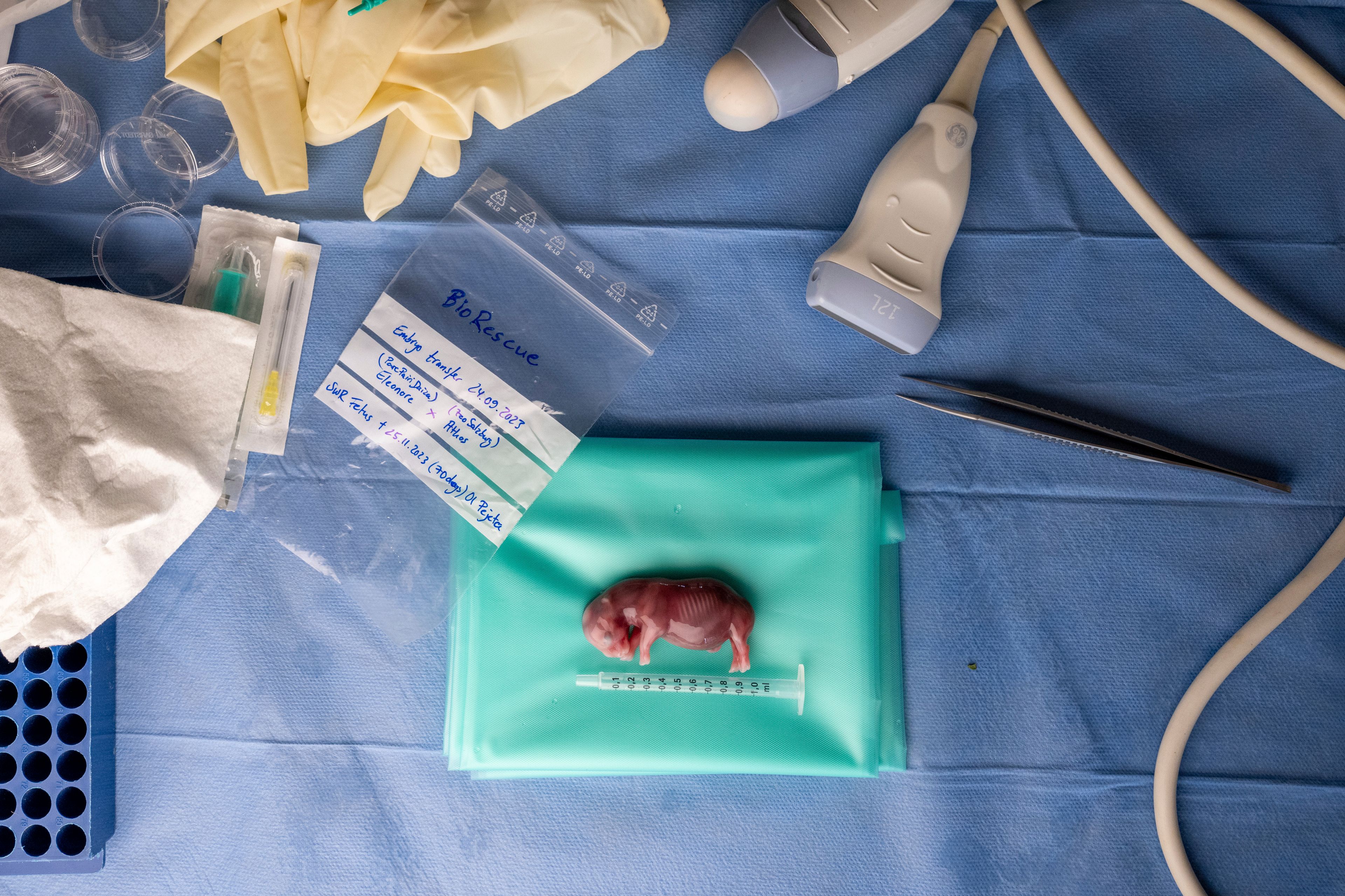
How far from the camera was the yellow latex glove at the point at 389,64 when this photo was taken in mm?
642

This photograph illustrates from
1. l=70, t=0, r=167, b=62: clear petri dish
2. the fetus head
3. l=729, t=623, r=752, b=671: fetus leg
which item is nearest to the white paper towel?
l=70, t=0, r=167, b=62: clear petri dish

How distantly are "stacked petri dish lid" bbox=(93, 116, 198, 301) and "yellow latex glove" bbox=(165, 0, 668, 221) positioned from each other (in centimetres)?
8

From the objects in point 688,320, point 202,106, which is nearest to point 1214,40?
point 688,320

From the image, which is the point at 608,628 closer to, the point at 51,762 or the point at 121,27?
the point at 51,762

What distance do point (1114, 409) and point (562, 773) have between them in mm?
635

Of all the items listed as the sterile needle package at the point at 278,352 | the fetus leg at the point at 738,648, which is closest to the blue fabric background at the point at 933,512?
the sterile needle package at the point at 278,352

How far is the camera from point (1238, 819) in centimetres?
69

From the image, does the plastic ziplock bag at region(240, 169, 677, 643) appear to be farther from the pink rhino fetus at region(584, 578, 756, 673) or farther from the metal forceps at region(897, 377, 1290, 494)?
the metal forceps at region(897, 377, 1290, 494)

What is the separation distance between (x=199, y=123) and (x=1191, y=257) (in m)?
0.94

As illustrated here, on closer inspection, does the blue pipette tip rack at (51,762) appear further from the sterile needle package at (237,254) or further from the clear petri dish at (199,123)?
the clear petri dish at (199,123)

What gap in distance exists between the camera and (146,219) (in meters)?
0.70

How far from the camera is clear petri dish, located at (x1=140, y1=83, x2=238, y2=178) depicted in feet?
2.32

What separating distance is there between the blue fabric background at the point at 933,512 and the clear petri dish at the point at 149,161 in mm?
26

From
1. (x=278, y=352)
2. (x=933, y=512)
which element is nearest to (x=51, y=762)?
(x=278, y=352)
